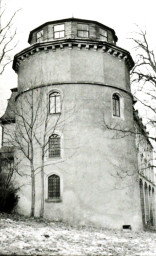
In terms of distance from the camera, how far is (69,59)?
2492 cm

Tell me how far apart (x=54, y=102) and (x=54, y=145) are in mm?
2943

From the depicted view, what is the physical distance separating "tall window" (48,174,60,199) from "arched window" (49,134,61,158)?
4.68 ft

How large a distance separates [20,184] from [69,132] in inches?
194

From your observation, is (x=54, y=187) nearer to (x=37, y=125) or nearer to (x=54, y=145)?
(x=54, y=145)

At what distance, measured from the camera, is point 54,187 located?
23.6 metres

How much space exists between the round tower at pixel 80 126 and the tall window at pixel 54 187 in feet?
0.21

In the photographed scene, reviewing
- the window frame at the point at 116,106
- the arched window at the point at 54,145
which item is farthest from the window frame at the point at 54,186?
the window frame at the point at 116,106

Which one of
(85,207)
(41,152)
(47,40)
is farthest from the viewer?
(47,40)

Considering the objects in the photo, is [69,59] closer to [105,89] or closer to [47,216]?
[105,89]

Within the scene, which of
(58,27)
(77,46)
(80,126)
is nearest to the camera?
(80,126)

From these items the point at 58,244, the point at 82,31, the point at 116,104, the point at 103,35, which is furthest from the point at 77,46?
the point at 58,244

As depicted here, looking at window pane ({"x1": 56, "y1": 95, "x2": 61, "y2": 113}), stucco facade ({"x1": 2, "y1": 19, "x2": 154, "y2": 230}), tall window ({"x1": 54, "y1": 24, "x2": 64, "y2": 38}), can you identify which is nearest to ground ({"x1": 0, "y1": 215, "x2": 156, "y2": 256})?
stucco facade ({"x1": 2, "y1": 19, "x2": 154, "y2": 230})

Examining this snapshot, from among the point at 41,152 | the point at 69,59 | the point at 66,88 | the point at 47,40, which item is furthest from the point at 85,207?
the point at 47,40

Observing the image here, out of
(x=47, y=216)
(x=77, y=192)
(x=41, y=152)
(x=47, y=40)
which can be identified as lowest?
(x=47, y=216)
